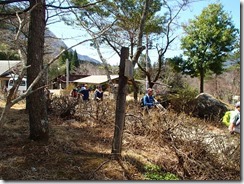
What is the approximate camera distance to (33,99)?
2.55 metres

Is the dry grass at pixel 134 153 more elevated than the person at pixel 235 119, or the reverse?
the person at pixel 235 119

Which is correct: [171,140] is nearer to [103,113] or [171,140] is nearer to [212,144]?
[212,144]

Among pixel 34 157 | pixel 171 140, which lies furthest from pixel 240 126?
pixel 34 157

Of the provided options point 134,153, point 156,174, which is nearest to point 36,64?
point 134,153

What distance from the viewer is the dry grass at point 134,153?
77.9 inches

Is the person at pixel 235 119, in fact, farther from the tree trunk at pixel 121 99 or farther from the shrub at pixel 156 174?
the tree trunk at pixel 121 99

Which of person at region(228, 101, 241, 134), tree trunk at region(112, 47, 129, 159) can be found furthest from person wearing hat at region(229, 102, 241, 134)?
tree trunk at region(112, 47, 129, 159)

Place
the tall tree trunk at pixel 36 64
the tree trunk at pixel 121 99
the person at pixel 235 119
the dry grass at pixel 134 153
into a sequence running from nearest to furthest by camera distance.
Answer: the person at pixel 235 119 < the dry grass at pixel 134 153 < the tree trunk at pixel 121 99 < the tall tree trunk at pixel 36 64

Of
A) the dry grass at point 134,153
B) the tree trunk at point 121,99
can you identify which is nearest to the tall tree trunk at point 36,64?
the dry grass at point 134,153

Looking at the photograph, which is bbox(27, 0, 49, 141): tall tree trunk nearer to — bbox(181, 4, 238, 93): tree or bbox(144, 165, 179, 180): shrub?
bbox(144, 165, 179, 180): shrub

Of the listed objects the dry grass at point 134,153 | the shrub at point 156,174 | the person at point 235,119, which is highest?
the person at point 235,119

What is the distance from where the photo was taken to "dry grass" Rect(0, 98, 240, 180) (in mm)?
1978

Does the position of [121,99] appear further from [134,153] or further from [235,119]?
[235,119]

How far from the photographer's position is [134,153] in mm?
2420
